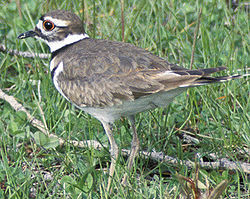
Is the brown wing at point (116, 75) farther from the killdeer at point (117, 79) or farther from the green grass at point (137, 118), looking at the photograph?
the green grass at point (137, 118)

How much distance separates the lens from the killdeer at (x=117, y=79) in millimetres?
3316

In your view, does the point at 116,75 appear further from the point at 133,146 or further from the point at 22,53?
the point at 22,53

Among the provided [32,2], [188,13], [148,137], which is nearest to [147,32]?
[188,13]

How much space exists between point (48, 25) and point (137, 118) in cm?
122

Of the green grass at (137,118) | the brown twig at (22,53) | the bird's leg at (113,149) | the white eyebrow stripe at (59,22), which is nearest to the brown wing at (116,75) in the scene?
the bird's leg at (113,149)

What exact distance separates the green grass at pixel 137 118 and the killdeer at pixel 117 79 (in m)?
0.31

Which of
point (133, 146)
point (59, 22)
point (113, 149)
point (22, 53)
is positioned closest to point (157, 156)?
point (133, 146)

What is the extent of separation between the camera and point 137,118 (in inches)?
172

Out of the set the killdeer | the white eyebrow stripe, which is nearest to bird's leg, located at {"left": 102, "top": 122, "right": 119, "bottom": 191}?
the killdeer

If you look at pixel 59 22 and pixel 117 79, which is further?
pixel 59 22

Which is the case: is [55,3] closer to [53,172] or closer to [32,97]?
[32,97]

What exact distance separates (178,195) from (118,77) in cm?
100

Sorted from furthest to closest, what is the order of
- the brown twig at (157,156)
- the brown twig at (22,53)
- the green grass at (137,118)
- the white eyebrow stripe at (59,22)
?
the brown twig at (22,53), the white eyebrow stripe at (59,22), the brown twig at (157,156), the green grass at (137,118)

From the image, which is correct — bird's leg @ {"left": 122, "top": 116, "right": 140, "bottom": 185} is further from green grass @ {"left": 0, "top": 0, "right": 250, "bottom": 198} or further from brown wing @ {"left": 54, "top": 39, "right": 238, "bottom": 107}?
brown wing @ {"left": 54, "top": 39, "right": 238, "bottom": 107}
